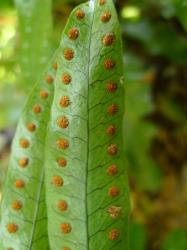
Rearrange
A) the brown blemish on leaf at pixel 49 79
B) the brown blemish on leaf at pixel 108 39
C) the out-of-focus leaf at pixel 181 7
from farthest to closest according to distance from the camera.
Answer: the out-of-focus leaf at pixel 181 7 < the brown blemish on leaf at pixel 49 79 < the brown blemish on leaf at pixel 108 39

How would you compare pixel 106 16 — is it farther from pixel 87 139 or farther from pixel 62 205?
pixel 62 205

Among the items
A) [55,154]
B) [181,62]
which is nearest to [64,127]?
[55,154]

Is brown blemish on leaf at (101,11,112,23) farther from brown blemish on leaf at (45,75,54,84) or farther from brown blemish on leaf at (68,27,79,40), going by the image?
brown blemish on leaf at (45,75,54,84)

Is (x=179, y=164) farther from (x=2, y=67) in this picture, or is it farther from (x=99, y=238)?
(x=99, y=238)

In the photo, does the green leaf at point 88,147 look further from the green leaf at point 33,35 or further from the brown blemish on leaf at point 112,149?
the green leaf at point 33,35

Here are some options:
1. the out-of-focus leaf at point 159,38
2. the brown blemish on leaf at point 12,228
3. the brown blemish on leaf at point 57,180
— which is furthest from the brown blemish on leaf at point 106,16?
the out-of-focus leaf at point 159,38
